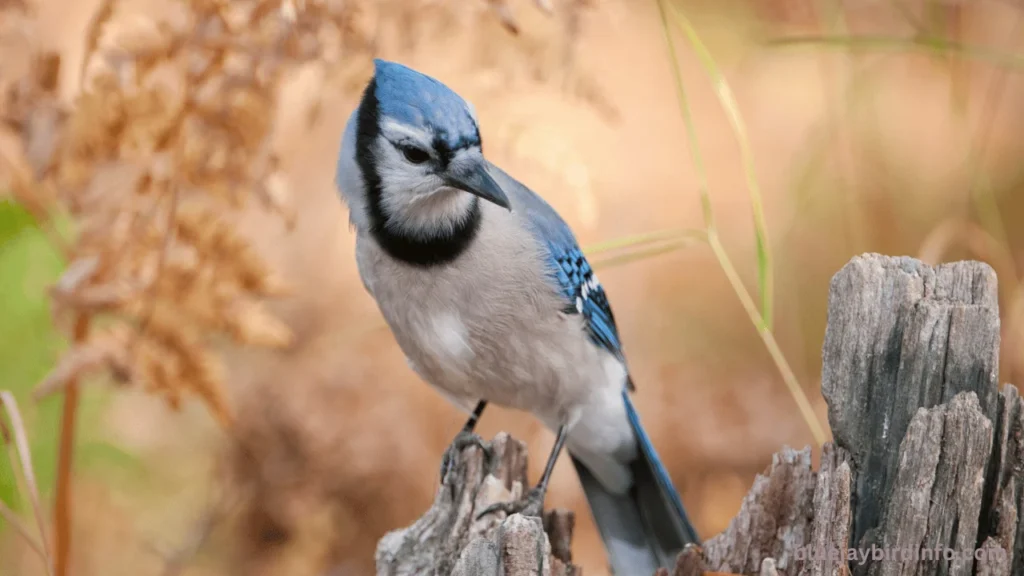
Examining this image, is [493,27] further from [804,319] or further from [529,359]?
[804,319]

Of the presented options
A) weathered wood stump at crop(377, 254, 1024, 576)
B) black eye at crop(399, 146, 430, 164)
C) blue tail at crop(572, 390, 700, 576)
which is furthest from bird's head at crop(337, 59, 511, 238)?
blue tail at crop(572, 390, 700, 576)

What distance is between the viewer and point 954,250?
3281mm

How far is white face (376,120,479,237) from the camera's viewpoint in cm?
189

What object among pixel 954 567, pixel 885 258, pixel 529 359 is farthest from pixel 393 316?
pixel 954 567

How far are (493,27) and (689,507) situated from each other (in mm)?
1632

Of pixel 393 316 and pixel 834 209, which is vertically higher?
pixel 834 209

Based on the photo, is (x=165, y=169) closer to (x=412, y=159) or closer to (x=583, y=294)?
(x=412, y=159)

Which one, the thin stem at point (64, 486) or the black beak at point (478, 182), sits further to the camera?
the thin stem at point (64, 486)

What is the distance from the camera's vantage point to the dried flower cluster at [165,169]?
218 cm

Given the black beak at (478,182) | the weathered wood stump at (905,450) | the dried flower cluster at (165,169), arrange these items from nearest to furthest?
1. the weathered wood stump at (905,450)
2. the black beak at (478,182)
3. the dried flower cluster at (165,169)

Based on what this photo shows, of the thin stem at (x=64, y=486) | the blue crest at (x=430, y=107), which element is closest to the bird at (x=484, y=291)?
the blue crest at (x=430, y=107)

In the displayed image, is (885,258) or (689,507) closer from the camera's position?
(885,258)

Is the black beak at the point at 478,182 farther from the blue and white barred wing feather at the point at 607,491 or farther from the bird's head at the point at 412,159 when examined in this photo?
the blue and white barred wing feather at the point at 607,491

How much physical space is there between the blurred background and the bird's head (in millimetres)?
241
